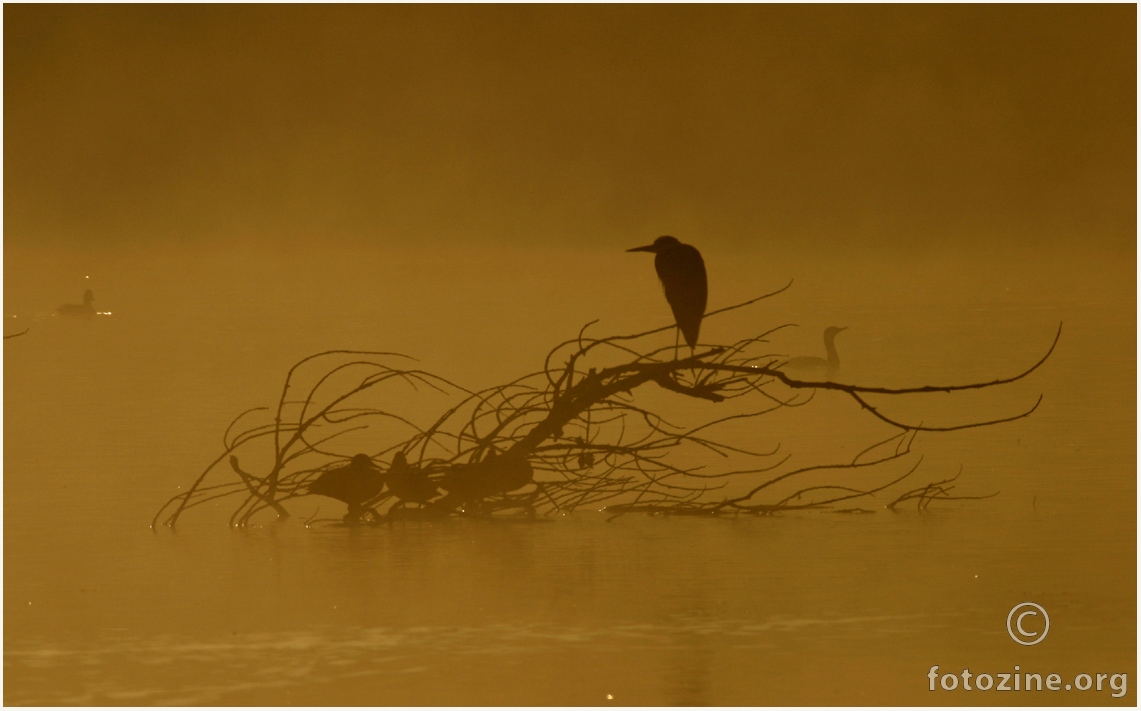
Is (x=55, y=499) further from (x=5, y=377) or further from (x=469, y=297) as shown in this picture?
(x=469, y=297)

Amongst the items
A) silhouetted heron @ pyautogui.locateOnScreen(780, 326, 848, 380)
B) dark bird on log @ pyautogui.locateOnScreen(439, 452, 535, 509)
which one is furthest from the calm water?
silhouetted heron @ pyautogui.locateOnScreen(780, 326, 848, 380)

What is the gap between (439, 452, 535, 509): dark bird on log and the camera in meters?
5.93

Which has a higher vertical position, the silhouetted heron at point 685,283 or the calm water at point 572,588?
the silhouetted heron at point 685,283

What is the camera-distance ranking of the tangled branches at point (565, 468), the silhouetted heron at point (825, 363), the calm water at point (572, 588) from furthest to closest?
the silhouetted heron at point (825, 363) → the tangled branches at point (565, 468) → the calm water at point (572, 588)

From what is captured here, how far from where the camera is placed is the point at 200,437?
8609 mm

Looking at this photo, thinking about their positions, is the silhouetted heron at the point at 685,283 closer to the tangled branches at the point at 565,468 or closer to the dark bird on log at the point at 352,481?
the tangled branches at the point at 565,468

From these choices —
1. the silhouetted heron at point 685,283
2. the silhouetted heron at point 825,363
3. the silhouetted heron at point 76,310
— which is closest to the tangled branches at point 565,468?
the silhouetted heron at point 685,283

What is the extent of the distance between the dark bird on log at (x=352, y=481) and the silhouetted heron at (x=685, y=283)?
1248 millimetres

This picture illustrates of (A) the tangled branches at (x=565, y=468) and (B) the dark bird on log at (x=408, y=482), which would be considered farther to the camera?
(B) the dark bird on log at (x=408, y=482)

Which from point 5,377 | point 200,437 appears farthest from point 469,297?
point 200,437

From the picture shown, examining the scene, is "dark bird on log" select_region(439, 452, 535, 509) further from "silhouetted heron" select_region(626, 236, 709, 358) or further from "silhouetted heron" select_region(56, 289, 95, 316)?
"silhouetted heron" select_region(56, 289, 95, 316)

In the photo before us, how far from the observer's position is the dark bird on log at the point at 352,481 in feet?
19.6

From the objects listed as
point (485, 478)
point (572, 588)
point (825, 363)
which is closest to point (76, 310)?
point (825, 363)

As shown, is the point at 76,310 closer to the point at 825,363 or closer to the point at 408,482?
the point at 825,363
